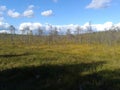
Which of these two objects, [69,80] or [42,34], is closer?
[69,80]

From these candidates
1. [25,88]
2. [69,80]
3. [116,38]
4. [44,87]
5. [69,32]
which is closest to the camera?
[25,88]

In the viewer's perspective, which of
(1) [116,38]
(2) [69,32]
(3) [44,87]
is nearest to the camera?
(3) [44,87]

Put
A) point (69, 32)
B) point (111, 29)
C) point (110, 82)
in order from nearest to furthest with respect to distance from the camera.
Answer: point (110, 82), point (111, 29), point (69, 32)

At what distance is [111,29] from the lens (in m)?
178

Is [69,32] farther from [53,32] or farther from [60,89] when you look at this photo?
[60,89]

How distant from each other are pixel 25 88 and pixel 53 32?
175 metres

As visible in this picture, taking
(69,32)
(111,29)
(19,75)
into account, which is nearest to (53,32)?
(69,32)

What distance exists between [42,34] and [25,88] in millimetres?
187517

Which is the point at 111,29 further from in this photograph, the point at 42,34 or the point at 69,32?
the point at 42,34

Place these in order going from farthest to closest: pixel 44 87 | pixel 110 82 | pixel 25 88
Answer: pixel 110 82, pixel 44 87, pixel 25 88

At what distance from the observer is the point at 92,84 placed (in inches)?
449

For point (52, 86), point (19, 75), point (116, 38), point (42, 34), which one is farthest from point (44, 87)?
point (42, 34)

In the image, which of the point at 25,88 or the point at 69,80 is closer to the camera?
the point at 25,88

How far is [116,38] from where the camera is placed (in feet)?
532
